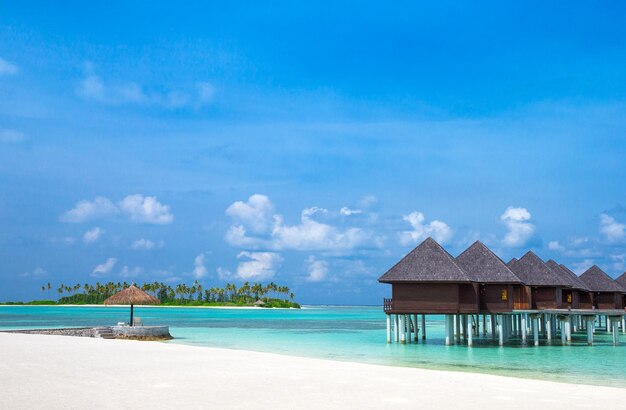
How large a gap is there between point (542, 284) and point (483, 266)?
444cm

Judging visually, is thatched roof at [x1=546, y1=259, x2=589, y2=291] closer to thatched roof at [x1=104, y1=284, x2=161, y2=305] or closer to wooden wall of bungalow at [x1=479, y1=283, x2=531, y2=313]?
wooden wall of bungalow at [x1=479, y1=283, x2=531, y2=313]

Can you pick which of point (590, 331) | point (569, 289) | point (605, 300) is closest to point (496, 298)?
point (590, 331)

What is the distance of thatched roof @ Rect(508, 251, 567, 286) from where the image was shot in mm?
35719

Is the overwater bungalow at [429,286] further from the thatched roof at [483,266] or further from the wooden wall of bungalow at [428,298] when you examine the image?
the thatched roof at [483,266]

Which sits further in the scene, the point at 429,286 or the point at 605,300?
the point at 605,300

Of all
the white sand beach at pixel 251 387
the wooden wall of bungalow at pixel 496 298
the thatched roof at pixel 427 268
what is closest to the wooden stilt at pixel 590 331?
the wooden wall of bungalow at pixel 496 298

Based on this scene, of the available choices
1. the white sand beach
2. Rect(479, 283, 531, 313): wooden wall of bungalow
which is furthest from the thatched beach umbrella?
Rect(479, 283, 531, 313): wooden wall of bungalow

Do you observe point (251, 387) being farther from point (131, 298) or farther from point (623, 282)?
point (623, 282)

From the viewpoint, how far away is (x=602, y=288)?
45531mm

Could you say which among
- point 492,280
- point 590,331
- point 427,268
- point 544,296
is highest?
point 427,268

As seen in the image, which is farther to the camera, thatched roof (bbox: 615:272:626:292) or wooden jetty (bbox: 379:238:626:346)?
thatched roof (bbox: 615:272:626:292)

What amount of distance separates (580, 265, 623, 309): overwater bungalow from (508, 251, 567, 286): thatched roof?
10325 millimetres

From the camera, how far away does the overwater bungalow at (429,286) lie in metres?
30.8

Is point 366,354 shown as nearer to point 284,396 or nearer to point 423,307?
point 423,307
